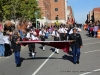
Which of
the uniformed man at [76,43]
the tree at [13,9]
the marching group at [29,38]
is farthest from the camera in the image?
the tree at [13,9]

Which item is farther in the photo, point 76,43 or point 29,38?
point 29,38

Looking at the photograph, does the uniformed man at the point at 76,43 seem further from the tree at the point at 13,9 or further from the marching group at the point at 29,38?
the tree at the point at 13,9

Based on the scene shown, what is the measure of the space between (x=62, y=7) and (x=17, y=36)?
106 meters

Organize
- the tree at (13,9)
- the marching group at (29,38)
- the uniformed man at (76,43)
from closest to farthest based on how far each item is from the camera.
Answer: the marching group at (29,38), the uniformed man at (76,43), the tree at (13,9)

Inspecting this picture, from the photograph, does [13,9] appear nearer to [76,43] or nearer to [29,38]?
[29,38]

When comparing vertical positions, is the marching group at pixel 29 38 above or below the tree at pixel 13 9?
below

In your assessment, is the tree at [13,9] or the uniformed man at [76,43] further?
the tree at [13,9]

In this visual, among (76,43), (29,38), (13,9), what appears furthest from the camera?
(13,9)

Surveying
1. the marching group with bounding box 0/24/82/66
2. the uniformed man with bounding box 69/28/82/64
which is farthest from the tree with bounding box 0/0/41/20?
the uniformed man with bounding box 69/28/82/64

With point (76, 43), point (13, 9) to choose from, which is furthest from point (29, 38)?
point (13, 9)

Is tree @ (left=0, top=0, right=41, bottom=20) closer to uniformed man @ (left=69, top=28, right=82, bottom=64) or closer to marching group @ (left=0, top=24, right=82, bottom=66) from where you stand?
marching group @ (left=0, top=24, right=82, bottom=66)

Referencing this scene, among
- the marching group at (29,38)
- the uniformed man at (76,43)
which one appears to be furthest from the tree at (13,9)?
the uniformed man at (76,43)

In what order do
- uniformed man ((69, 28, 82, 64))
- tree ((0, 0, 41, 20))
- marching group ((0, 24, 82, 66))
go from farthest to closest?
tree ((0, 0, 41, 20)) → uniformed man ((69, 28, 82, 64)) → marching group ((0, 24, 82, 66))

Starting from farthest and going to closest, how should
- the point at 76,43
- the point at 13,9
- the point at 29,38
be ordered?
the point at 13,9 < the point at 29,38 < the point at 76,43
